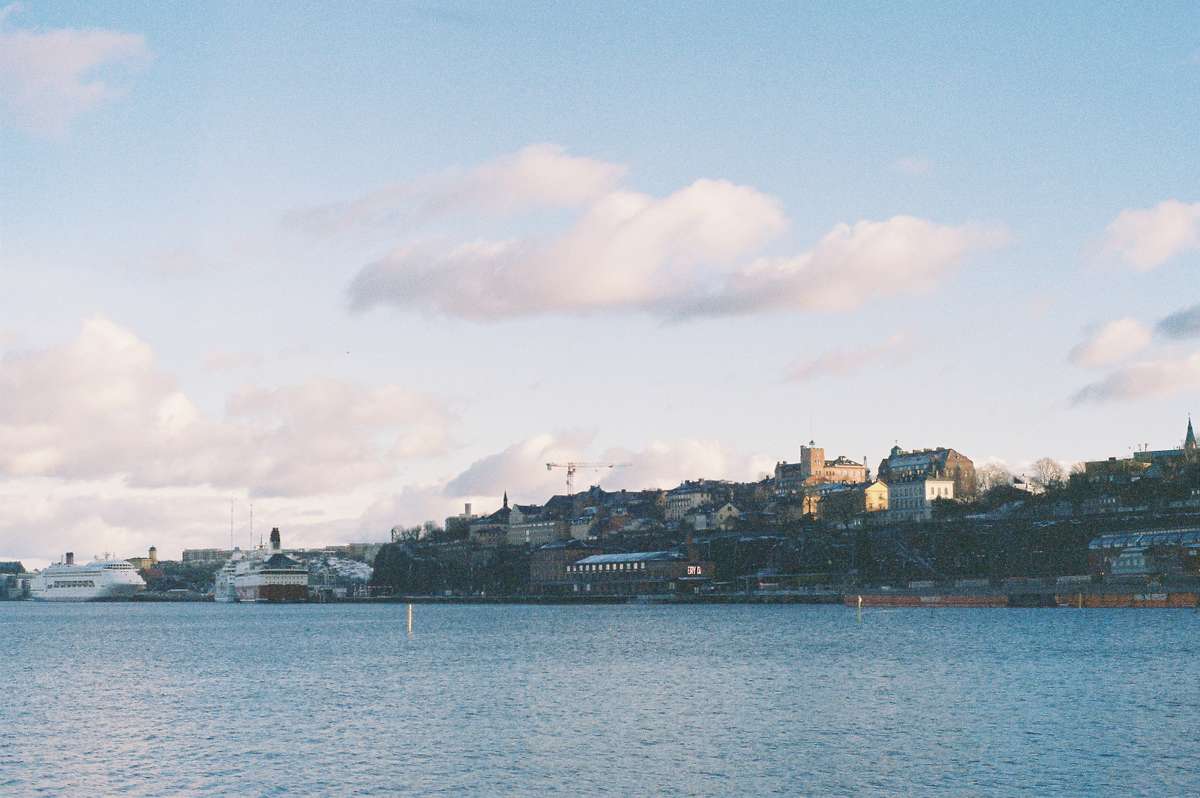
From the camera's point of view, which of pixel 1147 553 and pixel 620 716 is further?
pixel 1147 553

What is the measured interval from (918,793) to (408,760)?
1500 cm

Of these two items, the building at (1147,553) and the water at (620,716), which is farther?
the building at (1147,553)

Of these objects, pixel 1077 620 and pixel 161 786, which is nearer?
pixel 161 786

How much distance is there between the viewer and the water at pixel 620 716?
126ft

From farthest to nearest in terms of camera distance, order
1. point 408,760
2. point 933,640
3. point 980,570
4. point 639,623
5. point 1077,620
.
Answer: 1. point 980,570
2. point 639,623
3. point 1077,620
4. point 933,640
5. point 408,760

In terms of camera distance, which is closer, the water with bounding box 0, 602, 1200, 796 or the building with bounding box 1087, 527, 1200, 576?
the water with bounding box 0, 602, 1200, 796

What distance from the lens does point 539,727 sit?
4922 cm

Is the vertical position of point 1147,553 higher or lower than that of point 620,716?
higher

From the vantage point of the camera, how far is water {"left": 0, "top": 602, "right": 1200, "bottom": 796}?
38500mm

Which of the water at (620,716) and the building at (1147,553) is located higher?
the building at (1147,553)

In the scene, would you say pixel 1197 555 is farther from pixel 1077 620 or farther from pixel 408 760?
pixel 408 760

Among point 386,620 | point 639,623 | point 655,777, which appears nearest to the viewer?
point 655,777

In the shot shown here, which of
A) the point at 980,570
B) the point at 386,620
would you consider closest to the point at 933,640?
the point at 386,620

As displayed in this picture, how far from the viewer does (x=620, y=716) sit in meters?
51.8
